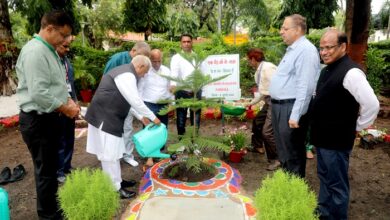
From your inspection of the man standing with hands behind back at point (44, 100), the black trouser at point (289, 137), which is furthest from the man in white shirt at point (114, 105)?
the black trouser at point (289, 137)

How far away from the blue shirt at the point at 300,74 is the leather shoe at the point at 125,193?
209 centimetres

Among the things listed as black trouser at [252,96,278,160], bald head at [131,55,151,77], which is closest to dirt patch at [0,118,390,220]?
black trouser at [252,96,278,160]

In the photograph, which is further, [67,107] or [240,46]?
[240,46]

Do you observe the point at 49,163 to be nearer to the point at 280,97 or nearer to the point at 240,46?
→ the point at 280,97

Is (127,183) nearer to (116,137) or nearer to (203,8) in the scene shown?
(116,137)

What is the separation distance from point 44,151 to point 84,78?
662 centimetres

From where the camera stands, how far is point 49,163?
10.0ft

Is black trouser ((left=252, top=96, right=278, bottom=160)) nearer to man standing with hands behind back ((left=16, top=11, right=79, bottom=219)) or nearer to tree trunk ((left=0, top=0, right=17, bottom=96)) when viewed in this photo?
man standing with hands behind back ((left=16, top=11, right=79, bottom=219))

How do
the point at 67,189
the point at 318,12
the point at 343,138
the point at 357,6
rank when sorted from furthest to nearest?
the point at 318,12 → the point at 357,6 → the point at 343,138 → the point at 67,189

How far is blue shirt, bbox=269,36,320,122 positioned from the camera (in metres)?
3.24

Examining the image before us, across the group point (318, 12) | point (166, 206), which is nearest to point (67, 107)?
point (166, 206)

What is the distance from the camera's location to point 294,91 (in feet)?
11.3

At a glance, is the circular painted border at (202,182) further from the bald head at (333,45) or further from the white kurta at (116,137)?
the bald head at (333,45)

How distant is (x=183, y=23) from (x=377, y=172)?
59.4 feet
